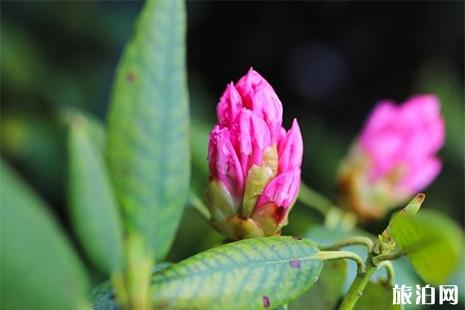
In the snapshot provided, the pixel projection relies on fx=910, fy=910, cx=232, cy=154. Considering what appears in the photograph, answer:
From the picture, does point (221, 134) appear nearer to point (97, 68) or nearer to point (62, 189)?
point (62, 189)

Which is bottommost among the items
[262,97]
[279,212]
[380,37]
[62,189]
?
[62,189]

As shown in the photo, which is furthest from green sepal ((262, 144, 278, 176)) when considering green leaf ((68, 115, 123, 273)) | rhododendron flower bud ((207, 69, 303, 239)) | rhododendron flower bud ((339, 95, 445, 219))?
rhododendron flower bud ((339, 95, 445, 219))

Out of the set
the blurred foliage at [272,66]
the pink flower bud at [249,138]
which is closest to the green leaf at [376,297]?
the pink flower bud at [249,138]

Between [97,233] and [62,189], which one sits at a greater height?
[97,233]

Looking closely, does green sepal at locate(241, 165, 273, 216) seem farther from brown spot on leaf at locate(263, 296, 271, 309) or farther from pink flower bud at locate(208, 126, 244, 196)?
brown spot on leaf at locate(263, 296, 271, 309)

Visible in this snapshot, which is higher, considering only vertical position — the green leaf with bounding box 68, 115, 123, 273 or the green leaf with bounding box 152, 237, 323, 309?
the green leaf with bounding box 68, 115, 123, 273

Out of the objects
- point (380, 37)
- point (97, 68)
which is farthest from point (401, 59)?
point (97, 68)

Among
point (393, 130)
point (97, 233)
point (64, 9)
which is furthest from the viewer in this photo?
point (64, 9)

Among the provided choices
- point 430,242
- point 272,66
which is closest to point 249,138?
point 430,242
